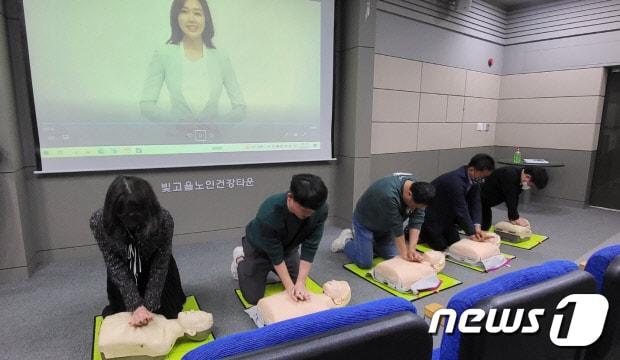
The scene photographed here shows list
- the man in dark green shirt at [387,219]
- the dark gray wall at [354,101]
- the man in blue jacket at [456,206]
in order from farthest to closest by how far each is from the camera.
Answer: the dark gray wall at [354,101]
the man in blue jacket at [456,206]
the man in dark green shirt at [387,219]

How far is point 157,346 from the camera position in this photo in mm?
1752

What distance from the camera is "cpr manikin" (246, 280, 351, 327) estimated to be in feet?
6.52

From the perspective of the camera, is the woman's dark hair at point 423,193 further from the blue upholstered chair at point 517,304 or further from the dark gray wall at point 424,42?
the dark gray wall at point 424,42

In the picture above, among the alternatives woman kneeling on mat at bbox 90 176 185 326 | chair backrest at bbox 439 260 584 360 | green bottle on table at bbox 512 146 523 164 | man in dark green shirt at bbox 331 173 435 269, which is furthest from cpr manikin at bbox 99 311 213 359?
green bottle on table at bbox 512 146 523 164

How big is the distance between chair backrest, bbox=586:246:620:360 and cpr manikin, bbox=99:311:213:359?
5.84 ft

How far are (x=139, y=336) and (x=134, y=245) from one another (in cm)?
45

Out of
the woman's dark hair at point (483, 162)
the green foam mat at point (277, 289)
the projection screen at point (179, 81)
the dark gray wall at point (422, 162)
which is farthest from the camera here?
the dark gray wall at point (422, 162)

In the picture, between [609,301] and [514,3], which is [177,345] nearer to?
[609,301]

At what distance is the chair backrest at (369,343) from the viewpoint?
2.20 feet

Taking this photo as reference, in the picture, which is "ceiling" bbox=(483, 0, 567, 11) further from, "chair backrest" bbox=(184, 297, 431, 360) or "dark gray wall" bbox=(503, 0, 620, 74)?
"chair backrest" bbox=(184, 297, 431, 360)

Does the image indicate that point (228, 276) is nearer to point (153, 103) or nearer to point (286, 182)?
point (286, 182)

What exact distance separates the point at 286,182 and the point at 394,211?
1.50 metres

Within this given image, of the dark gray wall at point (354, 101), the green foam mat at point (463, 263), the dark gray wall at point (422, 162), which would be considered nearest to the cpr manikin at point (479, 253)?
the green foam mat at point (463, 263)

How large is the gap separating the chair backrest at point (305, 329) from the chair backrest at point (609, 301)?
2.18 ft
